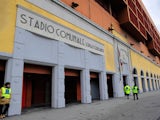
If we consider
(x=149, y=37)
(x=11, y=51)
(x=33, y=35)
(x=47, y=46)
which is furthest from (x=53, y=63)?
(x=149, y=37)

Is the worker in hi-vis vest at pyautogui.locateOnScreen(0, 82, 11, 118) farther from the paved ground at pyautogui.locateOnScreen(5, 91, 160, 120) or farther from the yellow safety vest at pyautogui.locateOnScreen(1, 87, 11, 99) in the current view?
the paved ground at pyautogui.locateOnScreen(5, 91, 160, 120)

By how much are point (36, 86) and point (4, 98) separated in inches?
286

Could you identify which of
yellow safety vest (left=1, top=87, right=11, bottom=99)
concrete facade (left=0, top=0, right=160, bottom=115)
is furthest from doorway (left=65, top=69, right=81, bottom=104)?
yellow safety vest (left=1, top=87, right=11, bottom=99)

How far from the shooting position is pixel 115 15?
29141mm

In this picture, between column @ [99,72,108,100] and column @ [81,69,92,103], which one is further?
column @ [99,72,108,100]

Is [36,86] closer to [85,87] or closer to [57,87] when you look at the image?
[57,87]

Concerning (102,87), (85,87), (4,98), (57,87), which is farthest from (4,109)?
(102,87)

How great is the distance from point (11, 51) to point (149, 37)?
157 feet

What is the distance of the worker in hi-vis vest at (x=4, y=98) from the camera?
8.55 metres

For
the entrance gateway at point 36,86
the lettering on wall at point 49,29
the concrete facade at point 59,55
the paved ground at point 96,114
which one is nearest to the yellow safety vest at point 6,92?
the concrete facade at point 59,55

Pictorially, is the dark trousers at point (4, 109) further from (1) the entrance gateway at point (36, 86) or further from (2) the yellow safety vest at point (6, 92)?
(1) the entrance gateway at point (36, 86)

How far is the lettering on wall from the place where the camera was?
11.0 m

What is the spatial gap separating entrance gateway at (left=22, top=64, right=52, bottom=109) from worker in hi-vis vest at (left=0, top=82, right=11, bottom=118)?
268 cm

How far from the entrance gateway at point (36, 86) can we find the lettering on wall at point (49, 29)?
2.72 m
